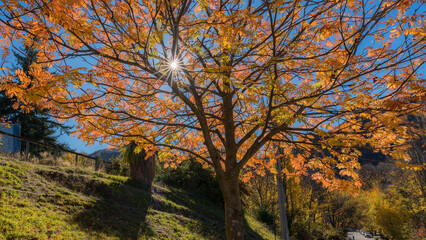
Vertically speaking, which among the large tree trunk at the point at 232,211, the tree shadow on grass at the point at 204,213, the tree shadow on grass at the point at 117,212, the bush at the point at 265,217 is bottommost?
the bush at the point at 265,217

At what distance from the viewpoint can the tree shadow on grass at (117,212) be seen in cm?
598

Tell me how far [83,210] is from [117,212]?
3.98 feet

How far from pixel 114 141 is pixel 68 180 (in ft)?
13.9

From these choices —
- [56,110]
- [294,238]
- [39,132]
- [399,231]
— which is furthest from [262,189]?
[56,110]

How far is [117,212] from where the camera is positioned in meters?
7.29

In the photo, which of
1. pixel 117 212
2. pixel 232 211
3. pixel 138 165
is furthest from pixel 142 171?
pixel 232 211

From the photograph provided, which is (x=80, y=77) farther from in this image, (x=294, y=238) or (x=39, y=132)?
(x=39, y=132)

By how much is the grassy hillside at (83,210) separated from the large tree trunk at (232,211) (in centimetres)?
334

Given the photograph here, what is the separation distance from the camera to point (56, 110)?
3.88 metres

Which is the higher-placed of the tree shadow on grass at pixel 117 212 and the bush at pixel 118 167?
the bush at pixel 118 167

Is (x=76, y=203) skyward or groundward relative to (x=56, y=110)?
groundward

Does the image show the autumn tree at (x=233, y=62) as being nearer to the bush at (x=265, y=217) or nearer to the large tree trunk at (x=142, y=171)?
the large tree trunk at (x=142, y=171)

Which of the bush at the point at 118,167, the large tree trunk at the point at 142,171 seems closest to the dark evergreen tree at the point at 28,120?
the bush at the point at 118,167

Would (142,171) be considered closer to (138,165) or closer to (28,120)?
(138,165)
